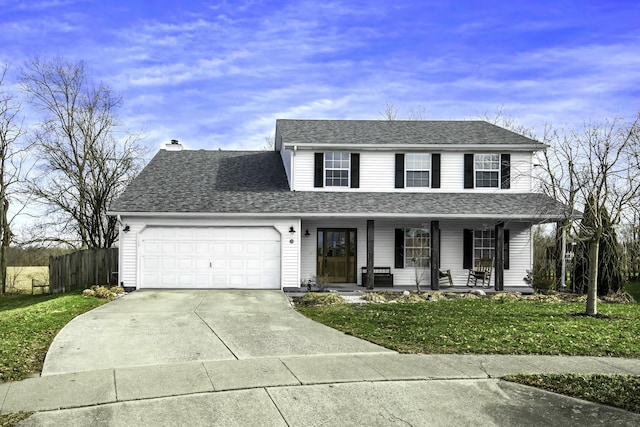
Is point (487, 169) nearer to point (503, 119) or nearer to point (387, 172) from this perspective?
point (387, 172)

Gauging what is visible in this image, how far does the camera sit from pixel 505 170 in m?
19.4

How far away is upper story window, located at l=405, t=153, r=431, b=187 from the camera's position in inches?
758

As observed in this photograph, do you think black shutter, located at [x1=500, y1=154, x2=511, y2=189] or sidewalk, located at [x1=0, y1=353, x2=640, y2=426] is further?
black shutter, located at [x1=500, y1=154, x2=511, y2=189]

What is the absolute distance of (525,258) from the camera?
1970cm

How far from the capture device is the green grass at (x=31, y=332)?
7910mm

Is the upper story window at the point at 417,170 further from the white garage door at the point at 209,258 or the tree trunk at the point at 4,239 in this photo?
the tree trunk at the point at 4,239

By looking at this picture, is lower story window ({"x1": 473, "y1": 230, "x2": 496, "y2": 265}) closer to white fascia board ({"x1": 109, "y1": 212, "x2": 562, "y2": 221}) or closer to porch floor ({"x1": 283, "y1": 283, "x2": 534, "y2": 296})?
porch floor ({"x1": 283, "y1": 283, "x2": 534, "y2": 296})

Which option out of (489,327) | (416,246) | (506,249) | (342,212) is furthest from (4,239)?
(489,327)

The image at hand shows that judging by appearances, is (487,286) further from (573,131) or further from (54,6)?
(54,6)

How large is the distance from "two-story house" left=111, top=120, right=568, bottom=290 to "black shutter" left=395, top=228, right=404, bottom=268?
0.04m

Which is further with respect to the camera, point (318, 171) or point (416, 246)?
point (416, 246)

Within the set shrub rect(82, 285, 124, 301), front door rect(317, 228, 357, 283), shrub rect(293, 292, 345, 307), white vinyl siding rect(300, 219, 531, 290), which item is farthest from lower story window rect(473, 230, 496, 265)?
shrub rect(82, 285, 124, 301)

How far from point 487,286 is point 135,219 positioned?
496 inches

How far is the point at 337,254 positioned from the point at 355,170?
3.19 m
